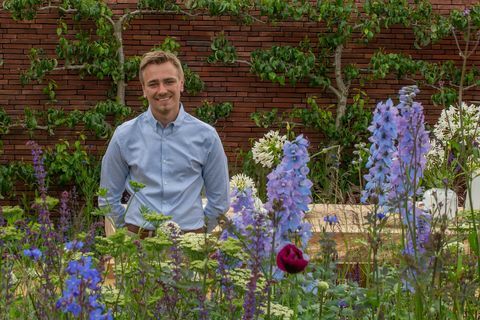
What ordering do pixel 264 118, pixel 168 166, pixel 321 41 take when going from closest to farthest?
pixel 168 166, pixel 264 118, pixel 321 41

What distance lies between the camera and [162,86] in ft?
12.4

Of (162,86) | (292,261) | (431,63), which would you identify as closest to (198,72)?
(431,63)

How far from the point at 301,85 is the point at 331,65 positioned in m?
0.36

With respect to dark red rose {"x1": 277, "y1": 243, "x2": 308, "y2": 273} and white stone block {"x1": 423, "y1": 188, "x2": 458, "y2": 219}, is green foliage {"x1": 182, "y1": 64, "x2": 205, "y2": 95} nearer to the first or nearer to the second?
white stone block {"x1": 423, "y1": 188, "x2": 458, "y2": 219}

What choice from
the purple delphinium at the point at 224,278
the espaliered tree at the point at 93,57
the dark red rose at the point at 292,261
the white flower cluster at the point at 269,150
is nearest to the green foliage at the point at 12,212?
the purple delphinium at the point at 224,278

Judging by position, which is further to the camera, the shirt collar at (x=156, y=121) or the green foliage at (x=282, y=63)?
the green foliage at (x=282, y=63)

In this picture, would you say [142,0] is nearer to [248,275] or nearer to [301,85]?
[301,85]

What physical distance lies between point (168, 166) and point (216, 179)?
0.20 metres

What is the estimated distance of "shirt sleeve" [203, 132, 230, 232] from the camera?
3.93 meters

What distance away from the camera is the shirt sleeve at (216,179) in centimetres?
393

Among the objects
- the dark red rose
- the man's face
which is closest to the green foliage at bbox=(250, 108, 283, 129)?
the man's face

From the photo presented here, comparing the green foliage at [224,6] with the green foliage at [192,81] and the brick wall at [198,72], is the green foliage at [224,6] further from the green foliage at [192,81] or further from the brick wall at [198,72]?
the green foliage at [192,81]

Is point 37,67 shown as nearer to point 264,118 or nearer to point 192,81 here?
point 192,81

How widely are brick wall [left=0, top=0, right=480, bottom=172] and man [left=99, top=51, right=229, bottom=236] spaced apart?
5150 millimetres
